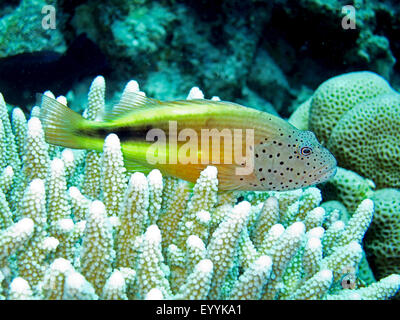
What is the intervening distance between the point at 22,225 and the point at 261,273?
1.50 m

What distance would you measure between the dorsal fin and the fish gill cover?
1 cm

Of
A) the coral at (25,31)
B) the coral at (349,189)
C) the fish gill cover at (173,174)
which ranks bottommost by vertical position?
the coral at (349,189)

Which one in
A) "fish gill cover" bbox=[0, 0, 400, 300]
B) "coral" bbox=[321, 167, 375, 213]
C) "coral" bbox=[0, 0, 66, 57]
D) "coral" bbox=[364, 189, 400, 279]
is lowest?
"coral" bbox=[364, 189, 400, 279]

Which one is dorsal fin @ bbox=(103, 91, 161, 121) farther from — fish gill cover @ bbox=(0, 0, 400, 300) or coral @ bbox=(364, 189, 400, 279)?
coral @ bbox=(364, 189, 400, 279)

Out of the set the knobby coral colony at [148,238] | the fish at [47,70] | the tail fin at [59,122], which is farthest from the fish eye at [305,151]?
the fish at [47,70]

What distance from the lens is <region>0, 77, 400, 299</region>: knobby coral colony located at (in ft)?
6.95

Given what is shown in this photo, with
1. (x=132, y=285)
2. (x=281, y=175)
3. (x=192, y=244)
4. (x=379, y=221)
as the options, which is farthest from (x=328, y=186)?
(x=132, y=285)

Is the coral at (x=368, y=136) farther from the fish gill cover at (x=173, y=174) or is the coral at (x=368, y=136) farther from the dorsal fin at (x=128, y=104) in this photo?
the dorsal fin at (x=128, y=104)

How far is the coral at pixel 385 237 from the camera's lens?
4.23 metres

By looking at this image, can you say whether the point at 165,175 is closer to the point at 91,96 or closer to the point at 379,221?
the point at 91,96

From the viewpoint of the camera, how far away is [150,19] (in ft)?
20.0

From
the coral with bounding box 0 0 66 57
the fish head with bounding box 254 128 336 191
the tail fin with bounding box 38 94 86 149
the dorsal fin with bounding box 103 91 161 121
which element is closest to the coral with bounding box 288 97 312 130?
the fish head with bounding box 254 128 336 191

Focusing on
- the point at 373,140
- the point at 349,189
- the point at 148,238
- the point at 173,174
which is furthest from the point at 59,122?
the point at 373,140

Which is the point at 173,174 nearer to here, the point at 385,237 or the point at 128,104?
the point at 128,104
